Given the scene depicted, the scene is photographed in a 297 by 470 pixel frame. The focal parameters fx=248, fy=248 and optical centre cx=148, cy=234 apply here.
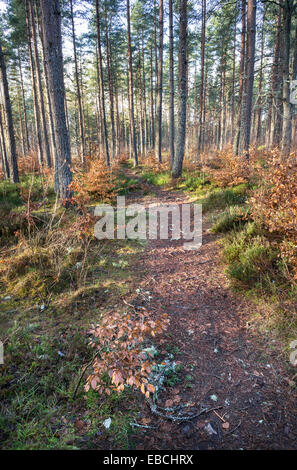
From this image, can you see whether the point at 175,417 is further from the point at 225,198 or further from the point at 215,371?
the point at 225,198

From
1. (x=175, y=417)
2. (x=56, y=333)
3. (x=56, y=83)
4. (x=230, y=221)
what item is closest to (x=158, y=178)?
(x=56, y=83)

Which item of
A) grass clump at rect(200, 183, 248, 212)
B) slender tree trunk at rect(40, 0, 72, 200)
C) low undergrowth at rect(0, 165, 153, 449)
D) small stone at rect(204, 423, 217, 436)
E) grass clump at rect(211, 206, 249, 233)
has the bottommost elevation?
small stone at rect(204, 423, 217, 436)

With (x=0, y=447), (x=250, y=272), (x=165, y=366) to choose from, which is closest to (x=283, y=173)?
(x=250, y=272)

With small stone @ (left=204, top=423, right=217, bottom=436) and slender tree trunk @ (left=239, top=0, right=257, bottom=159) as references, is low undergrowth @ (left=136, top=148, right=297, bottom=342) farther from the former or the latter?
slender tree trunk @ (left=239, top=0, right=257, bottom=159)

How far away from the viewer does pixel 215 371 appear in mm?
2799

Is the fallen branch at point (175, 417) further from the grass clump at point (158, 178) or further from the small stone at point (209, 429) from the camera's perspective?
the grass clump at point (158, 178)

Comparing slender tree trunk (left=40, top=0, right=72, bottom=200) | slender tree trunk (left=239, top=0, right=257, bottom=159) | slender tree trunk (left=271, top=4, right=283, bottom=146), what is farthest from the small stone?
slender tree trunk (left=271, top=4, right=283, bottom=146)

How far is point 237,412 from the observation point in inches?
91.7

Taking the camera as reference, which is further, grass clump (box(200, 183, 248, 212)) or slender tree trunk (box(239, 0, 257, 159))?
slender tree trunk (box(239, 0, 257, 159))

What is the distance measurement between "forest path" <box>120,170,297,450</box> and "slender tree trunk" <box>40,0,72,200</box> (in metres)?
3.82

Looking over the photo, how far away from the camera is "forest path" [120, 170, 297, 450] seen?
6.99 feet

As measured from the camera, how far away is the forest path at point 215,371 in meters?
2.13

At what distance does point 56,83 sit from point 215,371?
307 inches
